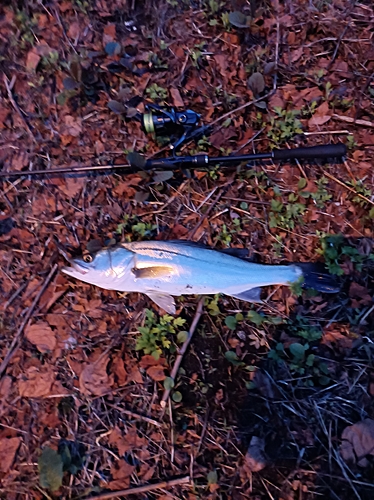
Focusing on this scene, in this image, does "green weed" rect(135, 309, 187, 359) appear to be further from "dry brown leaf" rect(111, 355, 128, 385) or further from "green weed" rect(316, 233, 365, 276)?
"green weed" rect(316, 233, 365, 276)

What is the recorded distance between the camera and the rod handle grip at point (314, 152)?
3232mm

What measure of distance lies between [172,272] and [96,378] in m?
1.05

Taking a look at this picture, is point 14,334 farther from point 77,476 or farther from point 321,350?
point 321,350

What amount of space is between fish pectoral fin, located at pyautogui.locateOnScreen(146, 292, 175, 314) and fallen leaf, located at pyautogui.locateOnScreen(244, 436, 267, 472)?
3.88 ft

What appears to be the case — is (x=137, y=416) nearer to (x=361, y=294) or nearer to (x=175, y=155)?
(x=361, y=294)

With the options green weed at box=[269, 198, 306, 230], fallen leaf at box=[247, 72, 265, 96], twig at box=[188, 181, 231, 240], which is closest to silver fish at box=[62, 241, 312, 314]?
twig at box=[188, 181, 231, 240]

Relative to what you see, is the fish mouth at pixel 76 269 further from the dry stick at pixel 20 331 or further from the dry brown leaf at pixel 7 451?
the dry brown leaf at pixel 7 451

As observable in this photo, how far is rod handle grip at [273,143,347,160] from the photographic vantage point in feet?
→ 10.6

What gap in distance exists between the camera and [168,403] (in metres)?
A: 3.10

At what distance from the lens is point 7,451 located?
10.0ft

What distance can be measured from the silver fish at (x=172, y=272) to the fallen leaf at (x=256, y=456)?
42.8 inches

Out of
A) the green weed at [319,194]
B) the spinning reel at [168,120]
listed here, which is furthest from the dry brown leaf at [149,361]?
the green weed at [319,194]

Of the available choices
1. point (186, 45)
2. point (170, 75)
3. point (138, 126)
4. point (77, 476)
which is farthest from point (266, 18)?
point (77, 476)

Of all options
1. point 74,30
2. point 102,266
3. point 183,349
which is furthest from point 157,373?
point 74,30
